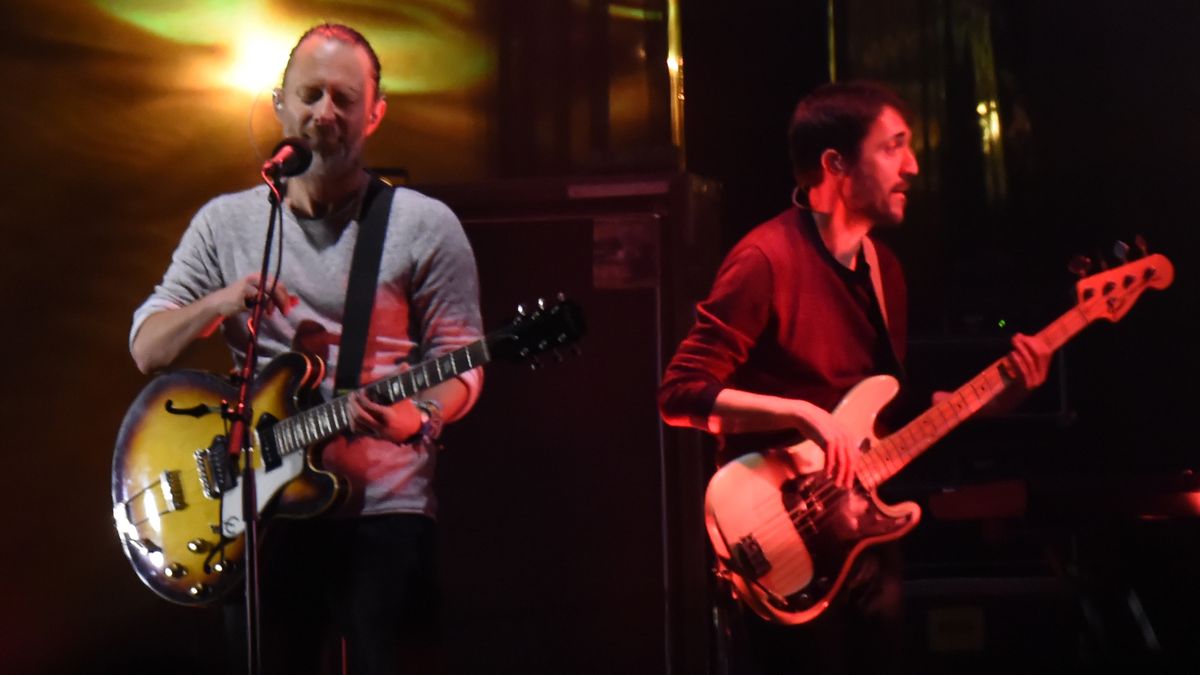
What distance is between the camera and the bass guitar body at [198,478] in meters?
2.71

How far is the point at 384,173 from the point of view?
11.3 ft

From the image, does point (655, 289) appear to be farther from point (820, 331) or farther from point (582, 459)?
point (820, 331)

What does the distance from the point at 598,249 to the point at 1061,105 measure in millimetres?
1731

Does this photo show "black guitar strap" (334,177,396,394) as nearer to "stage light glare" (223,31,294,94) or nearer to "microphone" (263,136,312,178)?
"microphone" (263,136,312,178)

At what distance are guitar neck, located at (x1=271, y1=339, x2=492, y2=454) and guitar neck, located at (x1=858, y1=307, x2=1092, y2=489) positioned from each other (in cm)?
85

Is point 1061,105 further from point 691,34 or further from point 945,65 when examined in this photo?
point 691,34

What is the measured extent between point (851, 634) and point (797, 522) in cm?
25

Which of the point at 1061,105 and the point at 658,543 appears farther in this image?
the point at 1061,105

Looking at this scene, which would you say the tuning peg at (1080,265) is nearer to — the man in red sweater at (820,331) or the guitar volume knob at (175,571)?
the man in red sweater at (820,331)

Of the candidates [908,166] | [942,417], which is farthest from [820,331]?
[908,166]

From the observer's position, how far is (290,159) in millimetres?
2607

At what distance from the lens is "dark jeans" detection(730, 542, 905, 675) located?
8.75 feet

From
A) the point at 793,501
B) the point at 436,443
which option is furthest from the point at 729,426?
the point at 436,443

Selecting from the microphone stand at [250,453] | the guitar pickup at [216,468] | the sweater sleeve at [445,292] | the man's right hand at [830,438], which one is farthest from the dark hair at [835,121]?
the guitar pickup at [216,468]
